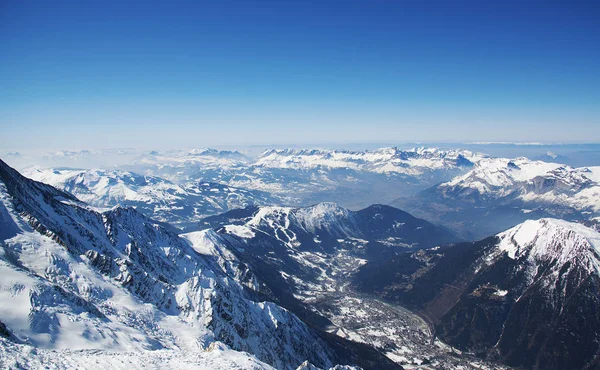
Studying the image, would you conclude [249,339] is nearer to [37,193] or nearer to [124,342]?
[124,342]

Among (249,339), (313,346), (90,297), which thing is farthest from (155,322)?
(313,346)

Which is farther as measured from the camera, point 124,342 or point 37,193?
point 37,193

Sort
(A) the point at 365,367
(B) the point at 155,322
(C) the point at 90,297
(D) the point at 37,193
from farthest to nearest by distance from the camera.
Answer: (A) the point at 365,367
(D) the point at 37,193
(B) the point at 155,322
(C) the point at 90,297

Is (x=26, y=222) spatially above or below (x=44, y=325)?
above

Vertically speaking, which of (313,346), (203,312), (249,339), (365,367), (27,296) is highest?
(27,296)

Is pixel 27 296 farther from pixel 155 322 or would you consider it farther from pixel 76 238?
pixel 76 238

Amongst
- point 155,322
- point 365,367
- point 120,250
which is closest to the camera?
point 155,322
